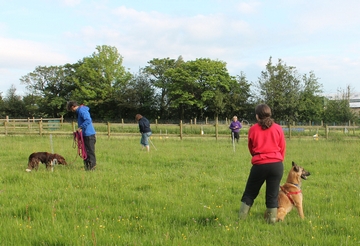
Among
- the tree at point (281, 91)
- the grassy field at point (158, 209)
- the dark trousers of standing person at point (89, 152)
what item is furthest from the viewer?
the tree at point (281, 91)

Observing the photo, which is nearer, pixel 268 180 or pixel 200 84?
pixel 268 180

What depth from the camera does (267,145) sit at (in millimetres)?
4211

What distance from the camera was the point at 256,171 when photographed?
4.25 metres

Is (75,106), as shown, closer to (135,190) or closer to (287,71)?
(135,190)

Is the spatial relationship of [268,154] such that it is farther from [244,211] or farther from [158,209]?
[158,209]

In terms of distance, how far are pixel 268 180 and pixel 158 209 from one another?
1725 millimetres

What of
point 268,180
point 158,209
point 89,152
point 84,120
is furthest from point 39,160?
point 268,180

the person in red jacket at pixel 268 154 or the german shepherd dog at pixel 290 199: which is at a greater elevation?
the person in red jacket at pixel 268 154

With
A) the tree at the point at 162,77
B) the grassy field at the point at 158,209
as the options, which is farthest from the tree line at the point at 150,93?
the grassy field at the point at 158,209

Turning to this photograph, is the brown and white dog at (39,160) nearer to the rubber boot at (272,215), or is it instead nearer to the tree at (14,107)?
the rubber boot at (272,215)

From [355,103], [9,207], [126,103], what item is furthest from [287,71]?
[355,103]

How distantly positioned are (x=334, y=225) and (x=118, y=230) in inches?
112

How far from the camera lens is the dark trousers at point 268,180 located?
4.18 metres

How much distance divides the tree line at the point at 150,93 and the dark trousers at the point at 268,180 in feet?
146
